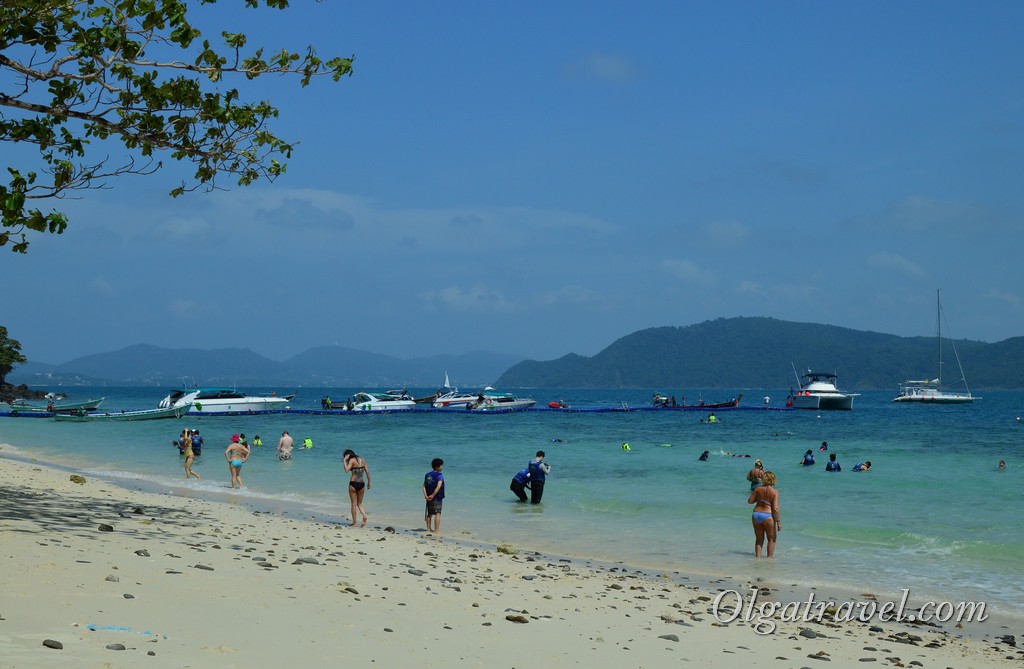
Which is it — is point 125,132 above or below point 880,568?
above

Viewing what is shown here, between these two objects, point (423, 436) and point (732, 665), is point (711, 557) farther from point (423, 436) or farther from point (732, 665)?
point (423, 436)

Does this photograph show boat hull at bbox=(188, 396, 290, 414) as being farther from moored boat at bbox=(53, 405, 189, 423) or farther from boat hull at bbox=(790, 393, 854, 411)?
boat hull at bbox=(790, 393, 854, 411)

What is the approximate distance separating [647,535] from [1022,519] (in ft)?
31.4

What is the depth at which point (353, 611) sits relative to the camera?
934 centimetres

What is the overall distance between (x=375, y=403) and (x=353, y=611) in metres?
71.3

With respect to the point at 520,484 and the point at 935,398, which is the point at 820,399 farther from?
the point at 520,484

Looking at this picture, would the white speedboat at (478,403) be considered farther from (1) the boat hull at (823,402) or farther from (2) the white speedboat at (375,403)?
(1) the boat hull at (823,402)

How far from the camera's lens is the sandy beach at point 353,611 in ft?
24.3

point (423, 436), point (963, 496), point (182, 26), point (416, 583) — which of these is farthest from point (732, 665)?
point (423, 436)

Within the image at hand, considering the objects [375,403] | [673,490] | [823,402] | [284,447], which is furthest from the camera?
[823,402]

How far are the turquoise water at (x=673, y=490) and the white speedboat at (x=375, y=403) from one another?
19.7 meters

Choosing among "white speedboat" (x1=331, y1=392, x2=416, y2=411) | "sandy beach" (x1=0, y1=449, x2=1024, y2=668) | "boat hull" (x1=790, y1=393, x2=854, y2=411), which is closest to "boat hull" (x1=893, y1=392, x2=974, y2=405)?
"boat hull" (x1=790, y1=393, x2=854, y2=411)

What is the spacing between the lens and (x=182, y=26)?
11.0 m

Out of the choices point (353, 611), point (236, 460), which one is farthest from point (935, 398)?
point (353, 611)
